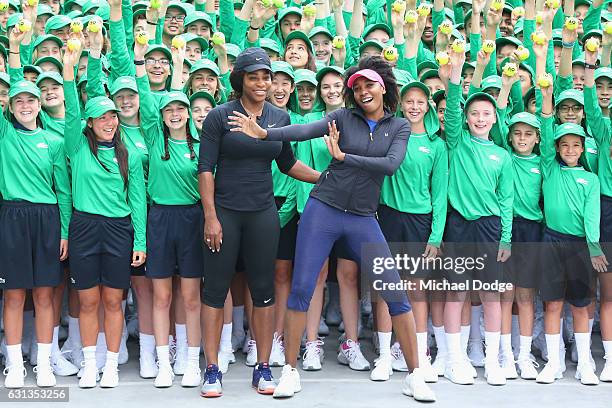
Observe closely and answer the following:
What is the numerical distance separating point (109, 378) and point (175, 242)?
3.49 ft

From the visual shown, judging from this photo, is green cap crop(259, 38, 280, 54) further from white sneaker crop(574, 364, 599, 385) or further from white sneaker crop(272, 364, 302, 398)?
white sneaker crop(574, 364, 599, 385)

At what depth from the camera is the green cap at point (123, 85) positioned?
7555 mm

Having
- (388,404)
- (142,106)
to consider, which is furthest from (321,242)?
(142,106)

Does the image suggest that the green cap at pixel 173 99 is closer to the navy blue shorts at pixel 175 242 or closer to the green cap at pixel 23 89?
the navy blue shorts at pixel 175 242

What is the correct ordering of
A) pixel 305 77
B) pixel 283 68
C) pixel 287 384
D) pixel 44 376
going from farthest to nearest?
pixel 305 77 < pixel 283 68 < pixel 44 376 < pixel 287 384

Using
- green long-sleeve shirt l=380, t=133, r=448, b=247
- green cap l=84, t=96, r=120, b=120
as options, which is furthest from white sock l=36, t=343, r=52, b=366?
green long-sleeve shirt l=380, t=133, r=448, b=247

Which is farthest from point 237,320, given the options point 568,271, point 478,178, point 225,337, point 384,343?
point 568,271

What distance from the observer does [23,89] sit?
7.18m

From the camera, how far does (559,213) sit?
764 cm

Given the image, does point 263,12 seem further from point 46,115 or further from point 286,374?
point 286,374

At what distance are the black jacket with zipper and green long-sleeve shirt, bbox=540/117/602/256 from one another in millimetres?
1345

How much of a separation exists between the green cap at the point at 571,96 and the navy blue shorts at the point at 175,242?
9.50 feet

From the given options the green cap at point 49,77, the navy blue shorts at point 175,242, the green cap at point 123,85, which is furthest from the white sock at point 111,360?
the green cap at point 49,77

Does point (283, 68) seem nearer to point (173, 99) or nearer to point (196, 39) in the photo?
point (173, 99)
